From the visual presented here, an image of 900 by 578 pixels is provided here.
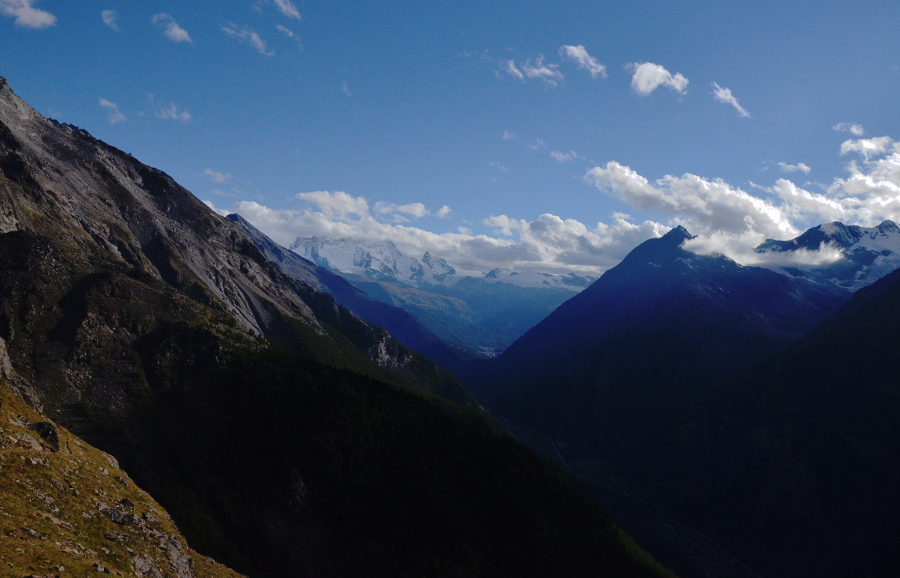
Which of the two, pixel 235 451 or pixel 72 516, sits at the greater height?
pixel 72 516

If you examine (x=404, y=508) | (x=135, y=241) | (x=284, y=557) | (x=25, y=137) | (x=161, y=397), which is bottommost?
(x=284, y=557)

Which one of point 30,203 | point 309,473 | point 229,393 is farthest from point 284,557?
point 30,203

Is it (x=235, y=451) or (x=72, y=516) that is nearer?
(x=72, y=516)

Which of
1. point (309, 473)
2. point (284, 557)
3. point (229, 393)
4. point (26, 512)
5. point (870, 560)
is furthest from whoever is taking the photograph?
point (870, 560)

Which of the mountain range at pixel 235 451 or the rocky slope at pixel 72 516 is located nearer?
the rocky slope at pixel 72 516

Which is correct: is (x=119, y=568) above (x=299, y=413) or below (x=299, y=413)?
below

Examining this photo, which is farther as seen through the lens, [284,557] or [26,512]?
[284,557]

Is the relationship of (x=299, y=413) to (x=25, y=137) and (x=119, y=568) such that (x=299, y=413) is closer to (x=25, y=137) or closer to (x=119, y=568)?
(x=119, y=568)

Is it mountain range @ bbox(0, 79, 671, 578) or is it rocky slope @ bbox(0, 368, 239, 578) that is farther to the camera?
mountain range @ bbox(0, 79, 671, 578)

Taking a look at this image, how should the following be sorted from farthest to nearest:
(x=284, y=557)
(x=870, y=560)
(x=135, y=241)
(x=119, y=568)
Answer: (x=135, y=241) < (x=870, y=560) < (x=284, y=557) < (x=119, y=568)
